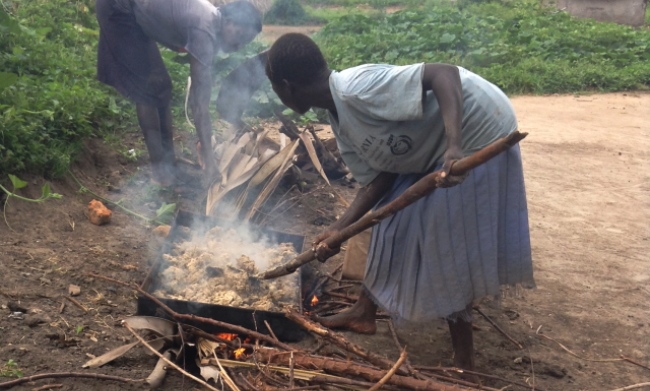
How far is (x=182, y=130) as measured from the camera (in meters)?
6.36

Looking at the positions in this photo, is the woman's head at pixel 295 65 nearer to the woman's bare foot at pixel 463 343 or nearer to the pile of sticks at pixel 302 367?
the pile of sticks at pixel 302 367

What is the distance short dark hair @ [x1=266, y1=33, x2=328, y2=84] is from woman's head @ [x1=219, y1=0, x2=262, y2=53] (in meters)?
1.80

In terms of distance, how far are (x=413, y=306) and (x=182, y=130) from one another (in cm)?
436

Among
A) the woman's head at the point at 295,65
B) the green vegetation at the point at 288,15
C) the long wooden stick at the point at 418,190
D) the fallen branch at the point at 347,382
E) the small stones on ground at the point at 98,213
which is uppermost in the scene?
the woman's head at the point at 295,65

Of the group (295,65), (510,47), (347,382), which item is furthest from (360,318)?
(510,47)

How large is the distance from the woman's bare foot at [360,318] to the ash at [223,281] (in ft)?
0.95

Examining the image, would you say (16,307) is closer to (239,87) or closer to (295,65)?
(295,65)

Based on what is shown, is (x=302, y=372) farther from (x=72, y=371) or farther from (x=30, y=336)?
(x=30, y=336)

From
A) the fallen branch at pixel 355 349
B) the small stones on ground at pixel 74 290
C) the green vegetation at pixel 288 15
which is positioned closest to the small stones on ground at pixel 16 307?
the small stones on ground at pixel 74 290

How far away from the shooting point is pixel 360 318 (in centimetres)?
324

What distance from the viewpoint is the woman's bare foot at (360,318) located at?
322 centimetres

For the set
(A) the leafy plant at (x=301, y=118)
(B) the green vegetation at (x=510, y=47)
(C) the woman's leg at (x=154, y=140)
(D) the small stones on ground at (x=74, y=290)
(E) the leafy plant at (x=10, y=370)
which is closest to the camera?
(E) the leafy plant at (x=10, y=370)

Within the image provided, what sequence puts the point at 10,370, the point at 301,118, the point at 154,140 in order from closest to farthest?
1. the point at 10,370
2. the point at 154,140
3. the point at 301,118

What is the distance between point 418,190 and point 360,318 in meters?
1.33
